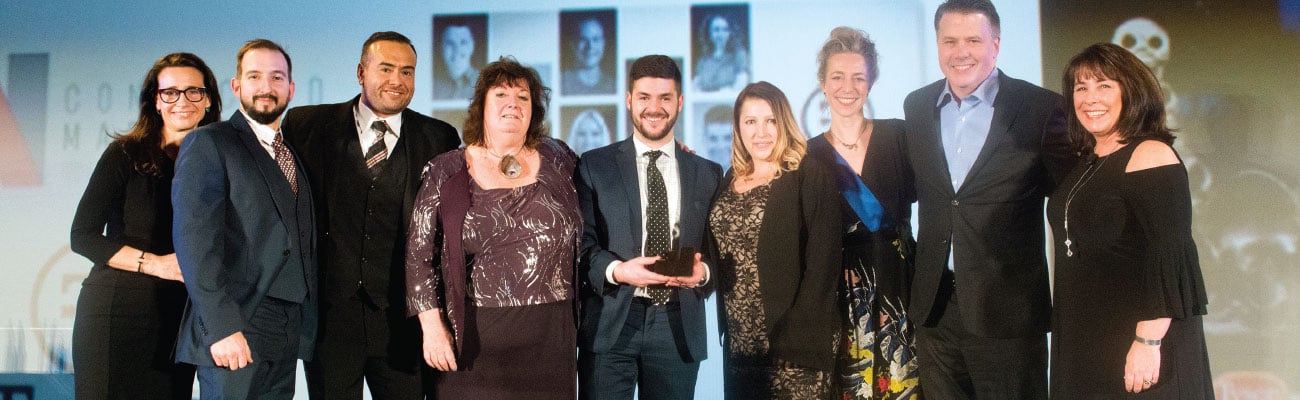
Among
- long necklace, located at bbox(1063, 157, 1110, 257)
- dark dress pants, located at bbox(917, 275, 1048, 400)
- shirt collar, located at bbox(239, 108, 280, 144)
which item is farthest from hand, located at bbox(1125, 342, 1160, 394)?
shirt collar, located at bbox(239, 108, 280, 144)

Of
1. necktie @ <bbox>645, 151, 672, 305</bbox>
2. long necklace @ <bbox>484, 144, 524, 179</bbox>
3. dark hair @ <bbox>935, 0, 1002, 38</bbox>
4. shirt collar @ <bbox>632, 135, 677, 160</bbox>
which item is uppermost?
dark hair @ <bbox>935, 0, 1002, 38</bbox>

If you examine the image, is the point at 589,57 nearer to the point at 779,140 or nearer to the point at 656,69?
the point at 656,69

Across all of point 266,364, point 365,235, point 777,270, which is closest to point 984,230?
point 777,270

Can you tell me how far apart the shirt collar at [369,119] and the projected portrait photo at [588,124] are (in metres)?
1.29

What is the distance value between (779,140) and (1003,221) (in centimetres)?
74

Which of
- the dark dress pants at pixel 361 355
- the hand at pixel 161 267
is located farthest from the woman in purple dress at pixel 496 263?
the hand at pixel 161 267

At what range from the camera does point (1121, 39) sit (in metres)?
4.10

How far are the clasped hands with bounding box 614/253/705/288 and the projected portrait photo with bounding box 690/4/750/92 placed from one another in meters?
1.68

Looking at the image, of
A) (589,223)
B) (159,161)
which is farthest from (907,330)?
(159,161)

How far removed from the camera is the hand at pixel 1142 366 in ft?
7.66

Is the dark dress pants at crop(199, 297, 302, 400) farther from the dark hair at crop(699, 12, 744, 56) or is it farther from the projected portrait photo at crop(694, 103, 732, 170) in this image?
the dark hair at crop(699, 12, 744, 56)

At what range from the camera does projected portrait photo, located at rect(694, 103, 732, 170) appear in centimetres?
416

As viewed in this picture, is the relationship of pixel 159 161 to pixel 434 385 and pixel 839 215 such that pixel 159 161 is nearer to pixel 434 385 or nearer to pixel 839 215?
pixel 434 385

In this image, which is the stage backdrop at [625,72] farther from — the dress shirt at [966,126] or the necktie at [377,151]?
the necktie at [377,151]
